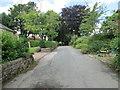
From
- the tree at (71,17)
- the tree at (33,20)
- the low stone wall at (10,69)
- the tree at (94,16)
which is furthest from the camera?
the tree at (71,17)

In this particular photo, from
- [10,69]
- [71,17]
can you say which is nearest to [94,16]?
[10,69]

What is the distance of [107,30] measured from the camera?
37.1ft

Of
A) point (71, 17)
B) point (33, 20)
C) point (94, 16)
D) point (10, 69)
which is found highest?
point (71, 17)

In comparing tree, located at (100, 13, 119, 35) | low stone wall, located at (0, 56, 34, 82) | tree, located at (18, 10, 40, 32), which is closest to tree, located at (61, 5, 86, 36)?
tree, located at (18, 10, 40, 32)

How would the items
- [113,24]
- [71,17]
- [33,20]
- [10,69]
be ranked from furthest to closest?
[71,17]
[33,20]
[113,24]
[10,69]

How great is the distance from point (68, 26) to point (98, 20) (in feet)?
74.0

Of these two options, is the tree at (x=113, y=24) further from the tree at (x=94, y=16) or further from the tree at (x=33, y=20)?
the tree at (x=33, y=20)

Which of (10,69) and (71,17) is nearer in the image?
(10,69)

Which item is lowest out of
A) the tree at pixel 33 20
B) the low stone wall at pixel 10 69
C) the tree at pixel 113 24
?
→ the low stone wall at pixel 10 69

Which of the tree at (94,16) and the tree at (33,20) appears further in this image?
the tree at (33,20)

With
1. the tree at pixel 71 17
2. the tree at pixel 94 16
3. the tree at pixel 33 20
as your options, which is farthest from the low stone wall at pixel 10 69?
the tree at pixel 71 17

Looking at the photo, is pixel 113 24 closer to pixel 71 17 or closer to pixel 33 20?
pixel 33 20

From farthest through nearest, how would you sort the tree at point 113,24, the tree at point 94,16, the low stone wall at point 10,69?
the tree at point 94,16
the tree at point 113,24
the low stone wall at point 10,69

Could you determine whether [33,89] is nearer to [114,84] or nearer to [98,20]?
[114,84]
